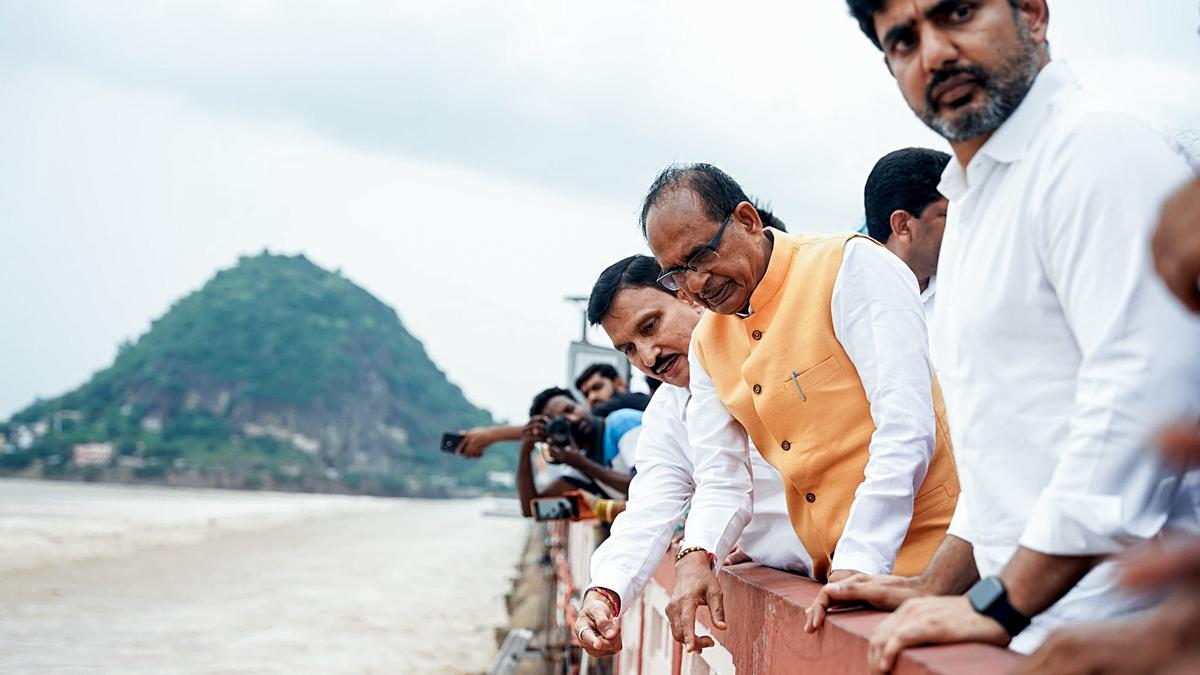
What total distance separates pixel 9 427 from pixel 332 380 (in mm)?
29760

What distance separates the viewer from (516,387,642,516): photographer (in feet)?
17.6

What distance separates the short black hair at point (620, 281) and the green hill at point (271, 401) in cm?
7462

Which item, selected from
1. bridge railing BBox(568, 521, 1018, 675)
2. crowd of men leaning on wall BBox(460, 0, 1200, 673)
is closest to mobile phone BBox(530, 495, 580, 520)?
bridge railing BBox(568, 521, 1018, 675)

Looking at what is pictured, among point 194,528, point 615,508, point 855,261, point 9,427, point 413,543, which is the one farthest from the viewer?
point 9,427

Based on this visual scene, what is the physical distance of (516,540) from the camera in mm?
30297

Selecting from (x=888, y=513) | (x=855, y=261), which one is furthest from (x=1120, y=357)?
(x=855, y=261)

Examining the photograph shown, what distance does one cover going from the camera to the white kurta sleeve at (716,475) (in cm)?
278

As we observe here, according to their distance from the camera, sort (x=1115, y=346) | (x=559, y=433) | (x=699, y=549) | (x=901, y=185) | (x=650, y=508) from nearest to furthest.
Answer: (x=1115, y=346)
(x=699, y=549)
(x=650, y=508)
(x=901, y=185)
(x=559, y=433)

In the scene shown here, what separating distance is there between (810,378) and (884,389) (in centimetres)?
21

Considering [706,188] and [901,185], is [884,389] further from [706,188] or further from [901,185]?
[901,185]

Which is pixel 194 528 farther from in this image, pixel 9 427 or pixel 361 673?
pixel 9 427

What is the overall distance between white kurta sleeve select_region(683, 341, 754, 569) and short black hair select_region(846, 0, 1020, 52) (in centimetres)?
123

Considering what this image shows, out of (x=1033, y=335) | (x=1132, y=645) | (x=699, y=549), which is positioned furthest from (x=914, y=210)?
(x=1132, y=645)

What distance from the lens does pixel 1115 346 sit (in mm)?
1361
